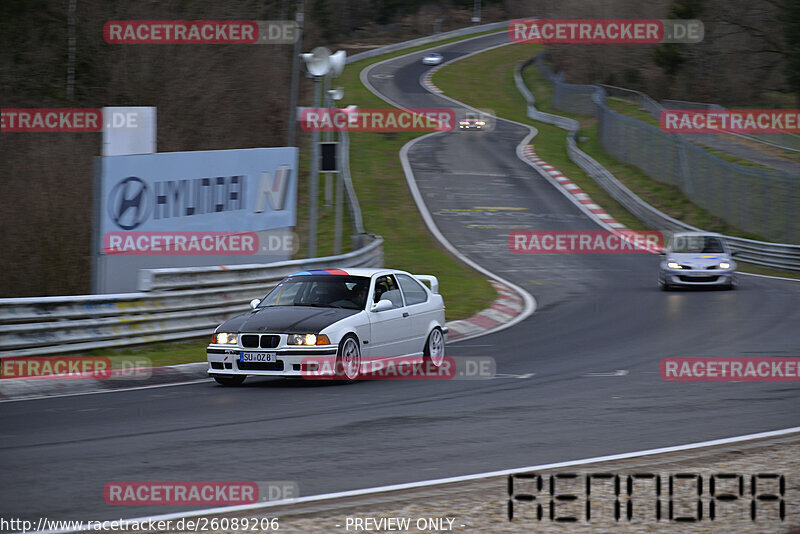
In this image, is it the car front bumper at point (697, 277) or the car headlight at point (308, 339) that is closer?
the car headlight at point (308, 339)

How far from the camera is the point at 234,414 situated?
1030cm

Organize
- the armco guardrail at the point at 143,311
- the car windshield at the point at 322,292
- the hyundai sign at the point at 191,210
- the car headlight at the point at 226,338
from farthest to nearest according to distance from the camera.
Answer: the hyundai sign at the point at 191,210 < the armco guardrail at the point at 143,311 < the car windshield at the point at 322,292 < the car headlight at the point at 226,338

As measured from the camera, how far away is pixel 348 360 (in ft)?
41.4

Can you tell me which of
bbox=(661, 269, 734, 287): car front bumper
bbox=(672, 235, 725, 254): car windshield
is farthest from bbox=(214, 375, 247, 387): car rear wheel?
bbox=(672, 235, 725, 254): car windshield

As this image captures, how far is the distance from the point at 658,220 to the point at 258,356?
28.6m

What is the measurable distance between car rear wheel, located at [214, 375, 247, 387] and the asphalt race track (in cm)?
11

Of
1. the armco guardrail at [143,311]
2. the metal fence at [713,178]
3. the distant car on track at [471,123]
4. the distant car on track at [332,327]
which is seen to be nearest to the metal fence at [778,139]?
the metal fence at [713,178]

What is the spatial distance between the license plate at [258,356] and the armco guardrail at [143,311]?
308 centimetres

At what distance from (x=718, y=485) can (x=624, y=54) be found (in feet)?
252

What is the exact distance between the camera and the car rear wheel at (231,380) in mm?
12523

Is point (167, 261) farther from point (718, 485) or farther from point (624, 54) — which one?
point (624, 54)

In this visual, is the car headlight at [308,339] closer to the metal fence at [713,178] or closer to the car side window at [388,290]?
the car side window at [388,290]

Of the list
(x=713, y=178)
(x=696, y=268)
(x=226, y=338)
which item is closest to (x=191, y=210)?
(x=226, y=338)

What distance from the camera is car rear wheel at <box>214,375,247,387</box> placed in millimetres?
12523
